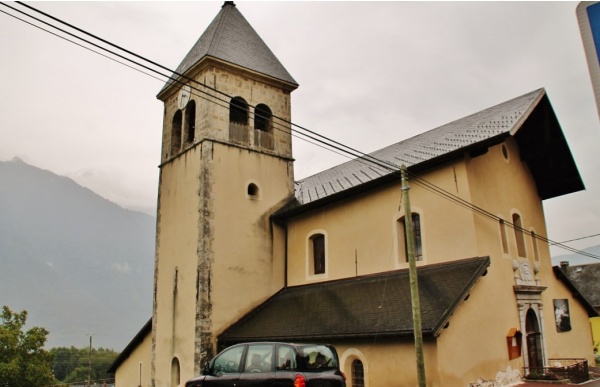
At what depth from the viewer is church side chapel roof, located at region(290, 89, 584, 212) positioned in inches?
653

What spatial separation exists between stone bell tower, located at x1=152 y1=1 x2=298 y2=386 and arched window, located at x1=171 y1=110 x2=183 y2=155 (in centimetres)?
5

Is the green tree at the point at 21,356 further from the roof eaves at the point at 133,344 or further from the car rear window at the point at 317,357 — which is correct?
the car rear window at the point at 317,357

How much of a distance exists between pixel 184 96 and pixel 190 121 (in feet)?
4.09

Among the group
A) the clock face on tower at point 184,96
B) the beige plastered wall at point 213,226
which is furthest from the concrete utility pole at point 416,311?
the clock face on tower at point 184,96

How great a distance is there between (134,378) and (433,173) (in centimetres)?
1874

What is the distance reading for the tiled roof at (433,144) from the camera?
53.1 ft

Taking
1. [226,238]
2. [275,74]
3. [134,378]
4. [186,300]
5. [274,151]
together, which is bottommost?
[134,378]

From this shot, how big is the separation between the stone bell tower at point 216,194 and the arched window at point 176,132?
49 mm

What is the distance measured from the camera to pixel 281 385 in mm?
9312

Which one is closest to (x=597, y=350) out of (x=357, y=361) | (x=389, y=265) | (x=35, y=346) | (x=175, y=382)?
(x=389, y=265)

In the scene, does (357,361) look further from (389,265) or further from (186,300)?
(186,300)

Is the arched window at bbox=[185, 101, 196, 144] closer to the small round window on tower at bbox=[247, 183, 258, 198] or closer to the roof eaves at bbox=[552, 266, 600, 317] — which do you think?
the small round window on tower at bbox=[247, 183, 258, 198]

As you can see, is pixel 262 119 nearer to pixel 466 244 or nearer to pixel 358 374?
pixel 466 244

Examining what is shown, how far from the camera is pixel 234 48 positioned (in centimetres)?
2320
